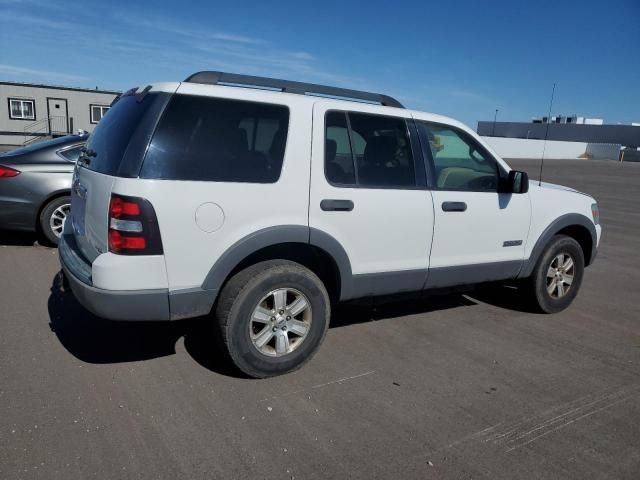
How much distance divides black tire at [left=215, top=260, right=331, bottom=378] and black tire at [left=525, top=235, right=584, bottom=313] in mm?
2442

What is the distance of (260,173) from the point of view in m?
3.31

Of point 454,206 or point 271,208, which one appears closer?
point 271,208

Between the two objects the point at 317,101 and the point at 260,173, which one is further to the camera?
the point at 317,101

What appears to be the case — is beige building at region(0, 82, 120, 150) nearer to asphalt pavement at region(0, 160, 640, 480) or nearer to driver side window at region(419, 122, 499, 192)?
asphalt pavement at region(0, 160, 640, 480)

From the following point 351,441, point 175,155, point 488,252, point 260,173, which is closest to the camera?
point 351,441

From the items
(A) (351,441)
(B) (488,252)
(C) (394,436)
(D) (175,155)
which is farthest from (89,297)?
(B) (488,252)

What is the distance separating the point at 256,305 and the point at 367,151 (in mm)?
1430

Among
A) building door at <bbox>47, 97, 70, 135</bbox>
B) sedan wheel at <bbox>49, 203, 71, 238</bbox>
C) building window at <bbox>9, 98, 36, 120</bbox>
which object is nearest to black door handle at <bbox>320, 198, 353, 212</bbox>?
sedan wheel at <bbox>49, 203, 71, 238</bbox>

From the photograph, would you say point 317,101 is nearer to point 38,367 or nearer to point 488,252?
point 488,252

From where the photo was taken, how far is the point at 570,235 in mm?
5297

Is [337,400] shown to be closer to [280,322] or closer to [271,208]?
[280,322]

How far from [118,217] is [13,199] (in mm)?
4399

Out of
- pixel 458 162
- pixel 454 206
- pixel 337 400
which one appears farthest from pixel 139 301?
pixel 458 162

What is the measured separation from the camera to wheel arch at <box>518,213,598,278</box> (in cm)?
480
